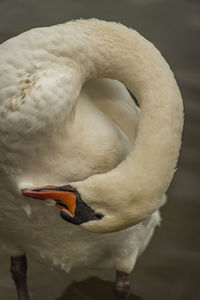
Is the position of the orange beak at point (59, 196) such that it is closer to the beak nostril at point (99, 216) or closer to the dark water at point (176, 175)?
the beak nostril at point (99, 216)

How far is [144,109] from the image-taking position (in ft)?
7.00

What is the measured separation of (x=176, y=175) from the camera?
3.76 metres

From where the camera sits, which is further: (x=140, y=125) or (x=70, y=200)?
(x=140, y=125)

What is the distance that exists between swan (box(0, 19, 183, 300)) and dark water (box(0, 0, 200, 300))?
2.47 feet

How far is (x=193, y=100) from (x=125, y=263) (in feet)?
5.11

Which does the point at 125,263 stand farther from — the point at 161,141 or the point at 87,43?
the point at 87,43

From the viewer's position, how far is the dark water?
310 cm

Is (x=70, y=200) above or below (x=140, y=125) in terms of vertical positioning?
below

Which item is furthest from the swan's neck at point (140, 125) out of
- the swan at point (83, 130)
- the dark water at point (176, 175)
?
the dark water at point (176, 175)

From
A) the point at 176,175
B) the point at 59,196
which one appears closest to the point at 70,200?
the point at 59,196

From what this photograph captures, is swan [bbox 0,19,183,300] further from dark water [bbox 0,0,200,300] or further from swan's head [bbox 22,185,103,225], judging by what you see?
dark water [bbox 0,0,200,300]

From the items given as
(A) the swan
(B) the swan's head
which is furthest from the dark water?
(B) the swan's head

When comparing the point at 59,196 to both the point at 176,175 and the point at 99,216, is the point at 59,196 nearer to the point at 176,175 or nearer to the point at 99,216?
the point at 99,216

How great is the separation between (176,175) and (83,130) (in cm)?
167
